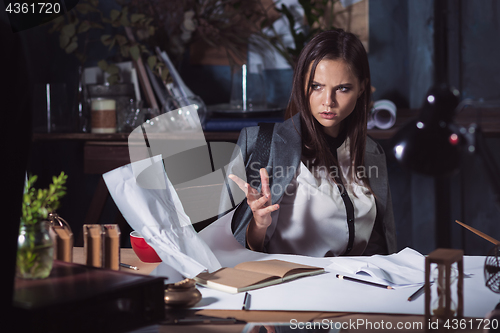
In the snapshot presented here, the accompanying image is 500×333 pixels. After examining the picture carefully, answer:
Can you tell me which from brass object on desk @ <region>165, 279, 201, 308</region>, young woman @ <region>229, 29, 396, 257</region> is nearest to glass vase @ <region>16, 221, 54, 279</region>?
brass object on desk @ <region>165, 279, 201, 308</region>

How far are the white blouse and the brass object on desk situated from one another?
2.14 ft

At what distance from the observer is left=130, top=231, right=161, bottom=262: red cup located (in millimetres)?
1099

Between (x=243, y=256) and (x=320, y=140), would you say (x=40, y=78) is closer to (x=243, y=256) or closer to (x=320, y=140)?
(x=320, y=140)

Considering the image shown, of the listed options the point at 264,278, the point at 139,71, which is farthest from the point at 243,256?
the point at 139,71

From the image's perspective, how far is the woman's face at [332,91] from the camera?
4.61 feet

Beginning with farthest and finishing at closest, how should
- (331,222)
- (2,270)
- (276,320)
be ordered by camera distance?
1. (331,222)
2. (276,320)
3. (2,270)

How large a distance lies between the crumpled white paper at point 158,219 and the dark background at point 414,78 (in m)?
1.46

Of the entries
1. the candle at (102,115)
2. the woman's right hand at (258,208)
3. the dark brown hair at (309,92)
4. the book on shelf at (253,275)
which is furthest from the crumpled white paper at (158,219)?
the candle at (102,115)

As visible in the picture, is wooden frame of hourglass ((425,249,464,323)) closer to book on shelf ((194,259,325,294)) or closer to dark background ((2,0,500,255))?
book on shelf ((194,259,325,294))

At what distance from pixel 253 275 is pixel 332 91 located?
2.16 ft

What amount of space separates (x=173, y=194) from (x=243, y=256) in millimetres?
233

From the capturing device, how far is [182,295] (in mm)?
833

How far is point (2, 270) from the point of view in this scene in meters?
0.57

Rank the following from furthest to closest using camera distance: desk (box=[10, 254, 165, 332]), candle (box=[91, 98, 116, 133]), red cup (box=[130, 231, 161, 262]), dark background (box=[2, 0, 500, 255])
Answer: dark background (box=[2, 0, 500, 255]) → candle (box=[91, 98, 116, 133]) → red cup (box=[130, 231, 161, 262]) → desk (box=[10, 254, 165, 332])
